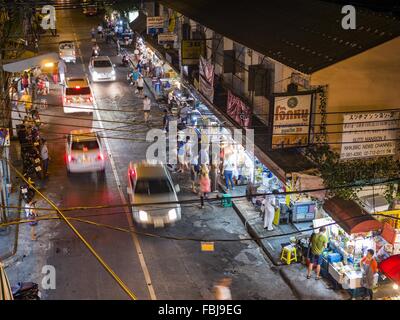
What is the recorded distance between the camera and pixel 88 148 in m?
23.7

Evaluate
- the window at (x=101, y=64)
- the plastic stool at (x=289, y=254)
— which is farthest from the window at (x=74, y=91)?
the plastic stool at (x=289, y=254)

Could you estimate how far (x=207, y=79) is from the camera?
2259cm

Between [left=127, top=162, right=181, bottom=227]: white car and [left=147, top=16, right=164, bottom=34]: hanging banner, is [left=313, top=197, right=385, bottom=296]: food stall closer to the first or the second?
[left=127, top=162, right=181, bottom=227]: white car

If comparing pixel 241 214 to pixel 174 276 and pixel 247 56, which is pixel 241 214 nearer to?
pixel 174 276

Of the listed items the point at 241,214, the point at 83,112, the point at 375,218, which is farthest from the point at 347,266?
the point at 83,112

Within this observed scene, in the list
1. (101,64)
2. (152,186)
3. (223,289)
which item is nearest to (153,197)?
(152,186)

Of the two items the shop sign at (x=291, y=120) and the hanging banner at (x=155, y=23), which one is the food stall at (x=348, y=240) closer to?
the shop sign at (x=291, y=120)

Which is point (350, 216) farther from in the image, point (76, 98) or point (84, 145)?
point (76, 98)

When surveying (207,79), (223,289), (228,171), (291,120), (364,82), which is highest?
(364,82)

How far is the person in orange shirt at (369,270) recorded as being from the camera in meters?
14.6

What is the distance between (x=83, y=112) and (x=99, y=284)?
1831cm

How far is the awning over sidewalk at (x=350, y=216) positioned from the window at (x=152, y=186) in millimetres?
6186

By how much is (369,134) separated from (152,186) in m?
7.86

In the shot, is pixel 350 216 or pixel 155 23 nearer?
pixel 350 216
